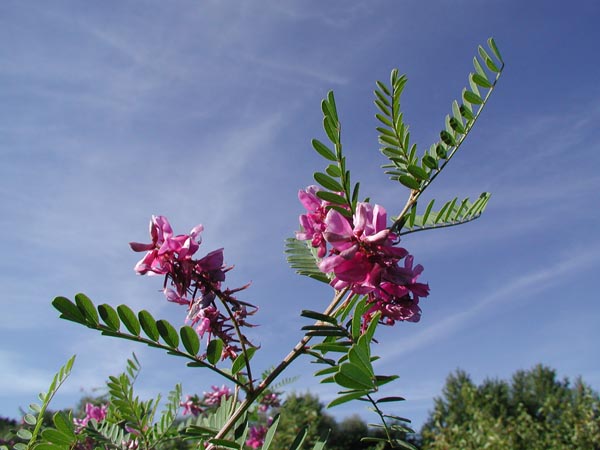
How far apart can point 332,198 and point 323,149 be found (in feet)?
0.50

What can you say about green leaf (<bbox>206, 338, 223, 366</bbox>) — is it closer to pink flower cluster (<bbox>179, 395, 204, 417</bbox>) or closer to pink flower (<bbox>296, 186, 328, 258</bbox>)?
pink flower (<bbox>296, 186, 328, 258</bbox>)

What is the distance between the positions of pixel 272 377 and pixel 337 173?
58 centimetres

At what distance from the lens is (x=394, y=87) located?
156 cm

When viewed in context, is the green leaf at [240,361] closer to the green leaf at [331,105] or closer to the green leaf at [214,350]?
the green leaf at [214,350]

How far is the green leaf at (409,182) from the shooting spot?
139 cm

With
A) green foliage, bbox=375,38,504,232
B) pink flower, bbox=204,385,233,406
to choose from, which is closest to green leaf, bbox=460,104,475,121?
green foliage, bbox=375,38,504,232

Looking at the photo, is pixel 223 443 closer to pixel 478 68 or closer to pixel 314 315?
pixel 314 315

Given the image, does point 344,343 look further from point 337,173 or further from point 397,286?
point 337,173

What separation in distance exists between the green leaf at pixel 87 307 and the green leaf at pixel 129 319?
0.06 m

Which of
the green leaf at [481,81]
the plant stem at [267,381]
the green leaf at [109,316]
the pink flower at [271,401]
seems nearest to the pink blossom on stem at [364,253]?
the plant stem at [267,381]

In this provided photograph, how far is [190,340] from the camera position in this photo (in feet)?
4.22

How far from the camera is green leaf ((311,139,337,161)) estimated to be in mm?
1381

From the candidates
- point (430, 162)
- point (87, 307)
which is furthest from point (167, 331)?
point (430, 162)

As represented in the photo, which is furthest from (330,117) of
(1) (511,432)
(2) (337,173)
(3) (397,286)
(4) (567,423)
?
(4) (567,423)
